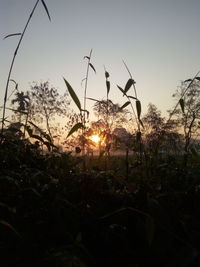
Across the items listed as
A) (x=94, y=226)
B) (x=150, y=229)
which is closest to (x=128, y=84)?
(x=94, y=226)

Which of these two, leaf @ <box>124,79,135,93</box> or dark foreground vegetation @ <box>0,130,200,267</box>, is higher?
leaf @ <box>124,79,135,93</box>

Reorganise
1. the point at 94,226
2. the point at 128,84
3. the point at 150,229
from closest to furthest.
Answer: the point at 150,229 < the point at 94,226 < the point at 128,84

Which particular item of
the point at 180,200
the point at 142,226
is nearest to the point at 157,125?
the point at 180,200

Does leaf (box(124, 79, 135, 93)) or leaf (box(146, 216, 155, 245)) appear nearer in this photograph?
leaf (box(146, 216, 155, 245))

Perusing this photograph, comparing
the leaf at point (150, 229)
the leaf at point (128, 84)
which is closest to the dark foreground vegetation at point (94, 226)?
the leaf at point (150, 229)

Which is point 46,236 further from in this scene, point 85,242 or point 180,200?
point 180,200

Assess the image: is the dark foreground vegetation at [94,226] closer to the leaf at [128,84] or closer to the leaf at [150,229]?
the leaf at [150,229]

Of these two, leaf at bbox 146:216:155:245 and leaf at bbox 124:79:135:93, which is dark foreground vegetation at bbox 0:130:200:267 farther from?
leaf at bbox 124:79:135:93

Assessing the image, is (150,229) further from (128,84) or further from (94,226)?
(128,84)

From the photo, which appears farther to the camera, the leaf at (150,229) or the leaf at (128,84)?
the leaf at (128,84)

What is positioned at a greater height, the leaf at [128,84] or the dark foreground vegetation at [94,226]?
the leaf at [128,84]

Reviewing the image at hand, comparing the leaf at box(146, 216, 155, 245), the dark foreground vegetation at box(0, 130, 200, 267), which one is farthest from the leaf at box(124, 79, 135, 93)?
the leaf at box(146, 216, 155, 245)

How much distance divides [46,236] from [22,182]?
0.72 m

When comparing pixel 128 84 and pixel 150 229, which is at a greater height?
pixel 128 84
